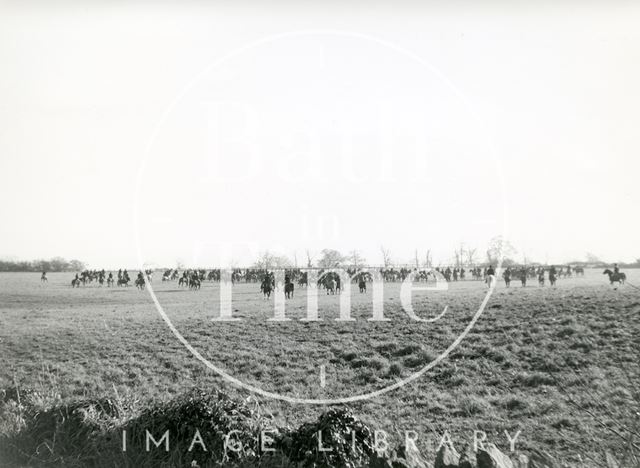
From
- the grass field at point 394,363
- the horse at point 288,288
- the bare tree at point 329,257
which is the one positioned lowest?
the grass field at point 394,363

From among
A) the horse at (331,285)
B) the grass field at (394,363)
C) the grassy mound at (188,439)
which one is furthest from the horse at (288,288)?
the grassy mound at (188,439)

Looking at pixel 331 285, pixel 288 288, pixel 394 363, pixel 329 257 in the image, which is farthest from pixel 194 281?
pixel 329 257

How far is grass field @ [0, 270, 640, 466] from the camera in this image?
29.0 feet

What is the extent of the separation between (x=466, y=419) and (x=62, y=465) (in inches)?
291

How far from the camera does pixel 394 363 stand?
1328 centimetres

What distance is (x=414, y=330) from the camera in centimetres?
1739

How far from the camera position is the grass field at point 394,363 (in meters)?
8.84

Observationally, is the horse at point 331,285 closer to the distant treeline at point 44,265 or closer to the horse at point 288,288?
the horse at point 288,288

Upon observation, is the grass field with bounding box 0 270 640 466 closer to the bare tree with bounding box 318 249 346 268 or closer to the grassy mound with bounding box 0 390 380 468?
the grassy mound with bounding box 0 390 380 468

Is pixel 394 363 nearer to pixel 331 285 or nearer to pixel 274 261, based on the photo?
pixel 331 285

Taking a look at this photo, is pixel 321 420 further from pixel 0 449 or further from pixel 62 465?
pixel 0 449

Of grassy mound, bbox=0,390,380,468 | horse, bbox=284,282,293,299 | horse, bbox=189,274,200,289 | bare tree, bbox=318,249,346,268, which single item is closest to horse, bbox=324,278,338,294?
horse, bbox=284,282,293,299

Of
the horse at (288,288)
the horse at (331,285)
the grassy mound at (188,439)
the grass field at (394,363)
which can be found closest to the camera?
the grassy mound at (188,439)

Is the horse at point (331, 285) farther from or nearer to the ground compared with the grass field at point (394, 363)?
farther from the ground
